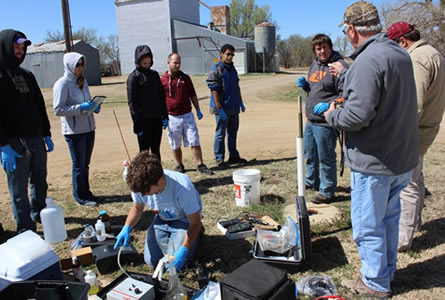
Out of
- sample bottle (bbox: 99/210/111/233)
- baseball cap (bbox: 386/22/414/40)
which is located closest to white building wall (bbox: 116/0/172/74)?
sample bottle (bbox: 99/210/111/233)

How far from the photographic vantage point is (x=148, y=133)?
17.7ft

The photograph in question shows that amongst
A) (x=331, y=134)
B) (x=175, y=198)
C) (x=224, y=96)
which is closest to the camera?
(x=175, y=198)

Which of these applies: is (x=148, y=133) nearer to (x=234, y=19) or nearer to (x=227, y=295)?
(x=227, y=295)

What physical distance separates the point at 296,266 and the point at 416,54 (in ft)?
6.72

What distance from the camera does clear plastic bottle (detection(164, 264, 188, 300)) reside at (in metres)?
2.54

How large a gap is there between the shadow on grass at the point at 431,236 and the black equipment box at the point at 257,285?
167 centimetres

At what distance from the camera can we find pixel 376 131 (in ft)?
7.67

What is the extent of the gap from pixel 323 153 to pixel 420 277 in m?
1.81

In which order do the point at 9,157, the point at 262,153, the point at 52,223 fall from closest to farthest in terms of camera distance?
the point at 9,157 → the point at 52,223 → the point at 262,153

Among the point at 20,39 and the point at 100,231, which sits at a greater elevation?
the point at 20,39

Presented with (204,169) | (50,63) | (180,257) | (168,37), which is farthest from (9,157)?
(168,37)

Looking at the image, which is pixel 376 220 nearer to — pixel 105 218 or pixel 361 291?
pixel 361 291

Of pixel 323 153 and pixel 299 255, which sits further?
pixel 323 153

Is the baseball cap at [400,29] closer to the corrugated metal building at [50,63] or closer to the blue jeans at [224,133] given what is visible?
the blue jeans at [224,133]
